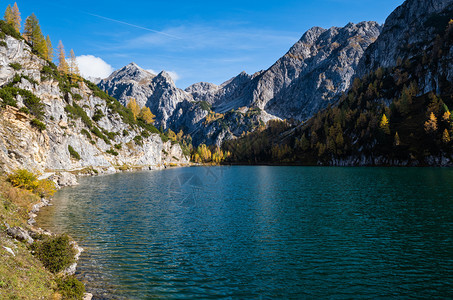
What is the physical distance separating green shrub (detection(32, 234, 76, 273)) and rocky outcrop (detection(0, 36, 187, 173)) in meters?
37.6

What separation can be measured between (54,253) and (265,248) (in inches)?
696

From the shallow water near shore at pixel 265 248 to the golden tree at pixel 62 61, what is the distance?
5506 inches

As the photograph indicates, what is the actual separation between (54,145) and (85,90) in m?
76.1

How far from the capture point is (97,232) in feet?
95.0

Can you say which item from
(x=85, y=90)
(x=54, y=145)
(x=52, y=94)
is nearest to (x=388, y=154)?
(x=54, y=145)

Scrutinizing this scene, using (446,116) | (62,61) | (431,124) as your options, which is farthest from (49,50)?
(446,116)

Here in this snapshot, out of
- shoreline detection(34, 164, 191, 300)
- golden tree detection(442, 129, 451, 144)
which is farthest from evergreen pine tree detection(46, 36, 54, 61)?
golden tree detection(442, 129, 451, 144)

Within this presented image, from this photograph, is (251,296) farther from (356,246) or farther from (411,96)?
(411,96)

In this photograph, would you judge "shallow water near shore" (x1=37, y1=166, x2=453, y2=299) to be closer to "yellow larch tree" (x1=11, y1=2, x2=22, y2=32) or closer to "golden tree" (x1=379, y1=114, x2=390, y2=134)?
"golden tree" (x1=379, y1=114, x2=390, y2=134)

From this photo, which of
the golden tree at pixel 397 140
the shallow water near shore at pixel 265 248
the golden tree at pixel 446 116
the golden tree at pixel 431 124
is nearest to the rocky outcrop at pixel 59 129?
the shallow water near shore at pixel 265 248

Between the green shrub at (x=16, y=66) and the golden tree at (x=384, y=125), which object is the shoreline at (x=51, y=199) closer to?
the green shrub at (x=16, y=66)

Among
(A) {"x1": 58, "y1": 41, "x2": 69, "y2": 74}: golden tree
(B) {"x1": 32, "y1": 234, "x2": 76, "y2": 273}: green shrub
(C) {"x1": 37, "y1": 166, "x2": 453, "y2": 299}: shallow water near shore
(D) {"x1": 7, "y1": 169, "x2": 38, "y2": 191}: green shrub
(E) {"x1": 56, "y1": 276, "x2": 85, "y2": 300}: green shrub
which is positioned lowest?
(C) {"x1": 37, "y1": 166, "x2": 453, "y2": 299}: shallow water near shore

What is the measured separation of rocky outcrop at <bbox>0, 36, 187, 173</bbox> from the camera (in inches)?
2532

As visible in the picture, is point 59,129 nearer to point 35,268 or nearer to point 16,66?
point 16,66
